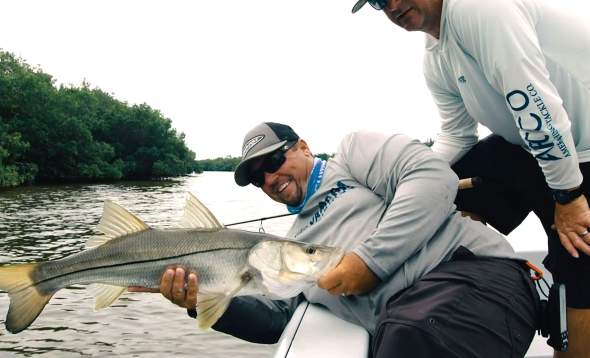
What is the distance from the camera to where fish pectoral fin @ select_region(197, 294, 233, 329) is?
2600 millimetres

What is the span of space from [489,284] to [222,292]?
1249 millimetres

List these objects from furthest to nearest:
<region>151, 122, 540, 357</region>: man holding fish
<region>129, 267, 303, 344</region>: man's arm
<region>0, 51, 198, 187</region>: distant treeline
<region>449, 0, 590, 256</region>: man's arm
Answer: <region>0, 51, 198, 187</region>: distant treeline, <region>129, 267, 303, 344</region>: man's arm, <region>449, 0, 590, 256</region>: man's arm, <region>151, 122, 540, 357</region>: man holding fish

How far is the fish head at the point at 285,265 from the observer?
253 centimetres

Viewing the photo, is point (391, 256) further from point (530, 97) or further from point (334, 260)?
point (530, 97)

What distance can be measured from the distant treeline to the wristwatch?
41103mm

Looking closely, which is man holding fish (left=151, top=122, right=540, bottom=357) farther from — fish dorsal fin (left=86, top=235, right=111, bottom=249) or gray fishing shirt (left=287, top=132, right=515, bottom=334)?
fish dorsal fin (left=86, top=235, right=111, bottom=249)

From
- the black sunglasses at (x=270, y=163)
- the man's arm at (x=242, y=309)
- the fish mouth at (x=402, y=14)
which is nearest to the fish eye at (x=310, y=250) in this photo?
the man's arm at (x=242, y=309)

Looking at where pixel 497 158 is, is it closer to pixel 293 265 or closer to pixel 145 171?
pixel 293 265

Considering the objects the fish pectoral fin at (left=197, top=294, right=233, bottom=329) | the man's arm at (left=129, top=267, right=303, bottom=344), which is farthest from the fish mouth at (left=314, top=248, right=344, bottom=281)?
the man's arm at (left=129, top=267, right=303, bottom=344)

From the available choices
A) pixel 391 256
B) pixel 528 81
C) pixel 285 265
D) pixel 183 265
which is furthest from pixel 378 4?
pixel 183 265

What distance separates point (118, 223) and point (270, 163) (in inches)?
35.3

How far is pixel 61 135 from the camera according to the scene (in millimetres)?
52344

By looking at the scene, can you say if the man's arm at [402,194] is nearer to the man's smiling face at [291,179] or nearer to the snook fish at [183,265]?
the snook fish at [183,265]

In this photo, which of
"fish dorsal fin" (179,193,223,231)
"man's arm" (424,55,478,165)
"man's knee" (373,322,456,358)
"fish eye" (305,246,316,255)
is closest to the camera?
"man's knee" (373,322,456,358)
